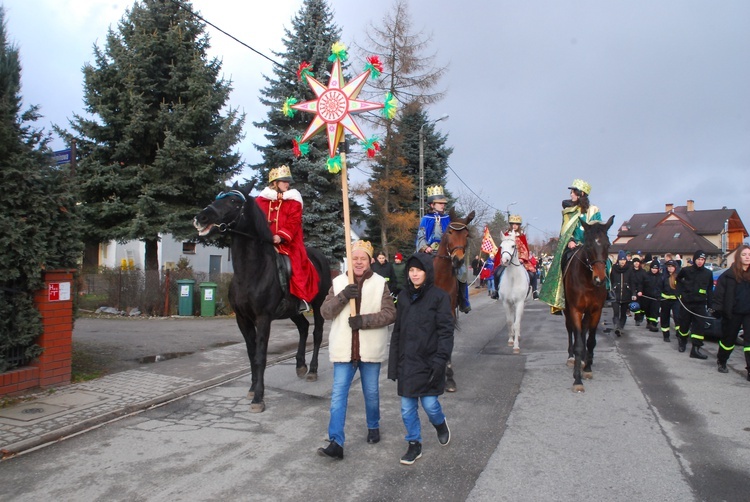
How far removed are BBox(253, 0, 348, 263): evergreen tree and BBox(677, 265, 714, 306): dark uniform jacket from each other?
13.1 m

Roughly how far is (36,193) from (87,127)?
12.5 m

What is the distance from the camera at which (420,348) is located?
4.44 m

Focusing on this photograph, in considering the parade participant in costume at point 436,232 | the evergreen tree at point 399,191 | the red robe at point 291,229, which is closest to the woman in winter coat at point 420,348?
the red robe at point 291,229

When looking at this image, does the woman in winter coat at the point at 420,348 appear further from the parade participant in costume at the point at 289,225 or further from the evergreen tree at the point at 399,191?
the evergreen tree at the point at 399,191

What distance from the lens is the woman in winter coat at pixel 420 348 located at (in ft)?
14.4

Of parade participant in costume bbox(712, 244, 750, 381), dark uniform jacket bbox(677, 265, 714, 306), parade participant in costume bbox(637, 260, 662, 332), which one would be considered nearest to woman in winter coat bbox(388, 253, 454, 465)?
parade participant in costume bbox(712, 244, 750, 381)

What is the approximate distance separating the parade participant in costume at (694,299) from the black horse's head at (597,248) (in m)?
3.75

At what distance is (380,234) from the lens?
105 feet

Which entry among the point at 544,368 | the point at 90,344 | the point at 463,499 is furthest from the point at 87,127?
the point at 463,499

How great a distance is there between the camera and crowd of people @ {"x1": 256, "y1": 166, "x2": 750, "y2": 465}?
450 cm

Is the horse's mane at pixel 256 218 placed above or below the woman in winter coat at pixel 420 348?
above

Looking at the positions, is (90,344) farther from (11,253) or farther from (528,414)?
(528,414)

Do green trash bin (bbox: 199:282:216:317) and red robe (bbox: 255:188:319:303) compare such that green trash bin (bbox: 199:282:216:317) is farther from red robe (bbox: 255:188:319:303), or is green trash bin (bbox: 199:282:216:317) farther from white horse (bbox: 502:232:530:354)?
white horse (bbox: 502:232:530:354)

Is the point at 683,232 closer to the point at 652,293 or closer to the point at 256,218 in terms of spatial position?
the point at 652,293
